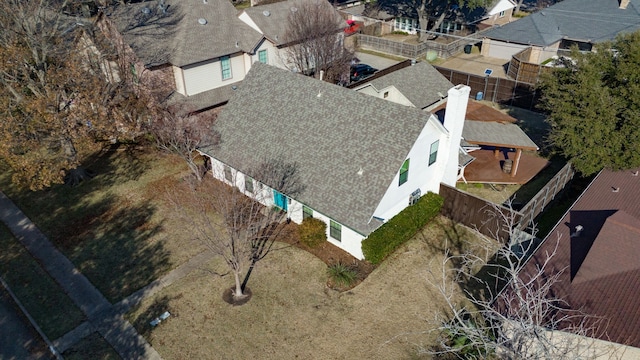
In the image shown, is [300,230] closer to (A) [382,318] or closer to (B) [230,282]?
(B) [230,282]

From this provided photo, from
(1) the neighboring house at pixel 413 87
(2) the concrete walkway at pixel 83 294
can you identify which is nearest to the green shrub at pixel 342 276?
(2) the concrete walkway at pixel 83 294

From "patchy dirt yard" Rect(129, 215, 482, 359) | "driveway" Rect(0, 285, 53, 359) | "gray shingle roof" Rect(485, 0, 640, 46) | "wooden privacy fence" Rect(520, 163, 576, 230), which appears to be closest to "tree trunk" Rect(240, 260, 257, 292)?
"patchy dirt yard" Rect(129, 215, 482, 359)

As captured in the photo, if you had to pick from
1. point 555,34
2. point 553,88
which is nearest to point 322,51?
point 553,88

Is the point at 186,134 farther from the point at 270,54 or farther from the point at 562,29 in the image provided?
the point at 562,29

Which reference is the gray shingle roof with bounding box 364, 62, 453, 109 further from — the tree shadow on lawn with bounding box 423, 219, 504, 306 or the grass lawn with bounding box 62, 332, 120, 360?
the grass lawn with bounding box 62, 332, 120, 360

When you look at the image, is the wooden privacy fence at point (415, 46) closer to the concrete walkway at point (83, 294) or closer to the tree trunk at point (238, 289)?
the tree trunk at point (238, 289)

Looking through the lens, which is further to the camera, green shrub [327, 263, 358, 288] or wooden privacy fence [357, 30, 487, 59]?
wooden privacy fence [357, 30, 487, 59]
